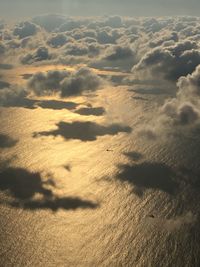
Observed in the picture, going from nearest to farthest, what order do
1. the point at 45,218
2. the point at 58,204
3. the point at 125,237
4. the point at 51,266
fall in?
the point at 51,266 < the point at 125,237 < the point at 45,218 < the point at 58,204

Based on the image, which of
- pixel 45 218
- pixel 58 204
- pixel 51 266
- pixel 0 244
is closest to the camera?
pixel 51 266

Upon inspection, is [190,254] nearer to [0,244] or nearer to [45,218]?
[45,218]

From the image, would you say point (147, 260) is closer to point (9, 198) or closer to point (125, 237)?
point (125, 237)

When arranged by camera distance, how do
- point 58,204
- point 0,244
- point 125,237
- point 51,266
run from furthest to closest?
point 58,204 → point 125,237 → point 0,244 → point 51,266

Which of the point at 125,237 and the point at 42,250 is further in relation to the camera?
the point at 125,237

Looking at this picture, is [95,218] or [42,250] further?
[95,218]

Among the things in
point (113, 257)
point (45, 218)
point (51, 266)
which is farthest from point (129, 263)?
point (45, 218)

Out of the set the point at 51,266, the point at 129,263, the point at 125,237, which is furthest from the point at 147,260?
Result: the point at 51,266

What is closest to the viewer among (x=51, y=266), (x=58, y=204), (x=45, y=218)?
(x=51, y=266)
